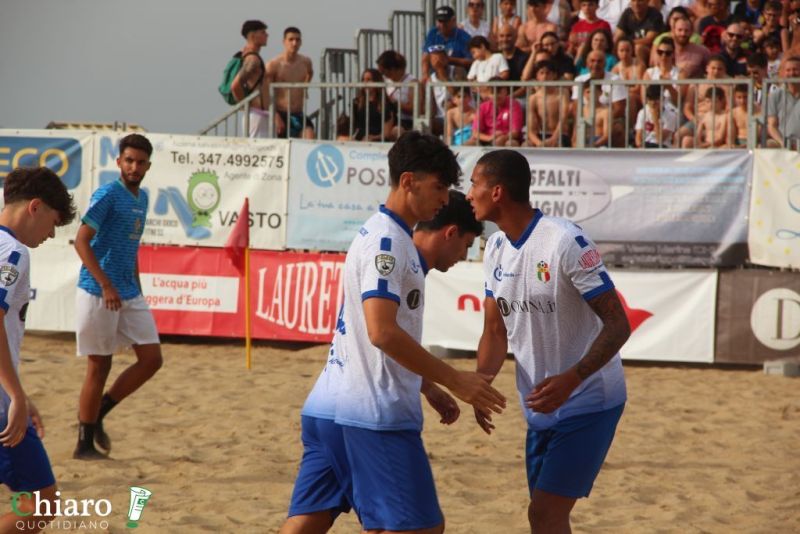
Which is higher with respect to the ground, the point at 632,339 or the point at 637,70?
the point at 637,70

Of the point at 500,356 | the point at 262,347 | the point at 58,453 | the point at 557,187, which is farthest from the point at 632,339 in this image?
the point at 500,356

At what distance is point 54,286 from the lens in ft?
44.3

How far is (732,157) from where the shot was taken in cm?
1148

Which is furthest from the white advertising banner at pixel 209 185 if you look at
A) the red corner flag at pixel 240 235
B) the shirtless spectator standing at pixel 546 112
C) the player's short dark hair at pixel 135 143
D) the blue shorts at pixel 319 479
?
the blue shorts at pixel 319 479

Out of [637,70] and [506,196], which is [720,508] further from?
[637,70]

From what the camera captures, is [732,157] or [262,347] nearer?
[732,157]

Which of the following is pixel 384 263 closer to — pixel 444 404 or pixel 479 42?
pixel 444 404

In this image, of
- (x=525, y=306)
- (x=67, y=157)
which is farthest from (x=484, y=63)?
(x=525, y=306)

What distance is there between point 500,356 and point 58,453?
3976 millimetres

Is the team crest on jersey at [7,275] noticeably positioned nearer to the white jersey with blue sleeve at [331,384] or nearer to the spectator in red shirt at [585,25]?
the white jersey with blue sleeve at [331,384]

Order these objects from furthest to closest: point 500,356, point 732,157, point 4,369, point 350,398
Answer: point 732,157, point 500,356, point 4,369, point 350,398

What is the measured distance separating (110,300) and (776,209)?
6970 millimetres

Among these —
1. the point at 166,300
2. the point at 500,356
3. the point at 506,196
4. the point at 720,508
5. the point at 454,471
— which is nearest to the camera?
the point at 506,196

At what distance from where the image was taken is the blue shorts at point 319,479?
3.96 m
